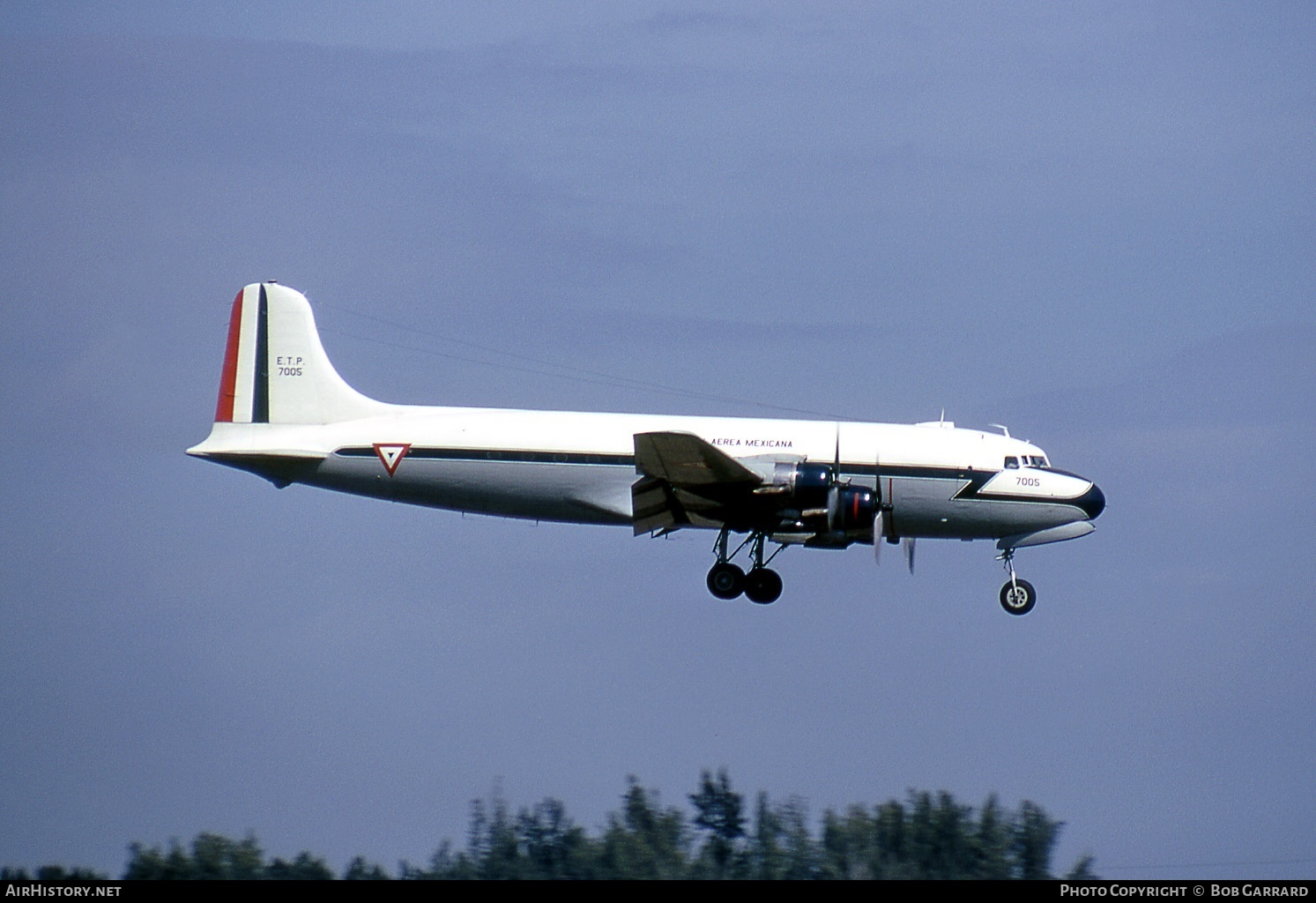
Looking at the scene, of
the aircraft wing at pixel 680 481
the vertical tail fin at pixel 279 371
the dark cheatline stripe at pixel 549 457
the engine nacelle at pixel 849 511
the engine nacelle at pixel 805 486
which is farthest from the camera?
the vertical tail fin at pixel 279 371

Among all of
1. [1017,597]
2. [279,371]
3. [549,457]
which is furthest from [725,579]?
[279,371]

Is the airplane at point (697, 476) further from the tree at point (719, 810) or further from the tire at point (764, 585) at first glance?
the tree at point (719, 810)

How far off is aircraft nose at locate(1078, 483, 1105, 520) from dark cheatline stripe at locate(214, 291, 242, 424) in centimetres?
1925

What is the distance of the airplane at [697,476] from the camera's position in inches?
1375

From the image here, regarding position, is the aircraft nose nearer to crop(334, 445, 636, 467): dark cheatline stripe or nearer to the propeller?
the propeller

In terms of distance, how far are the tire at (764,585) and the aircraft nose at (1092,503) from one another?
7.00 metres

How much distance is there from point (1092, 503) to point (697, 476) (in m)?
9.29

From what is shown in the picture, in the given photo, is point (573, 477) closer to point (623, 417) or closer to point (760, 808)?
point (623, 417)

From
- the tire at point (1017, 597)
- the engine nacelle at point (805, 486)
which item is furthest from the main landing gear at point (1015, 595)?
the engine nacelle at point (805, 486)

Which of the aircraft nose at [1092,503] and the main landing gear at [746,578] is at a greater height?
the aircraft nose at [1092,503]

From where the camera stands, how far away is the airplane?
34.9 metres

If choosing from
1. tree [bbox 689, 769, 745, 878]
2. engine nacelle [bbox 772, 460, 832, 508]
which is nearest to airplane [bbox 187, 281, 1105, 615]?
engine nacelle [bbox 772, 460, 832, 508]

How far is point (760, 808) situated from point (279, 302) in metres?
23.1

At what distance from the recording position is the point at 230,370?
38.9 meters
